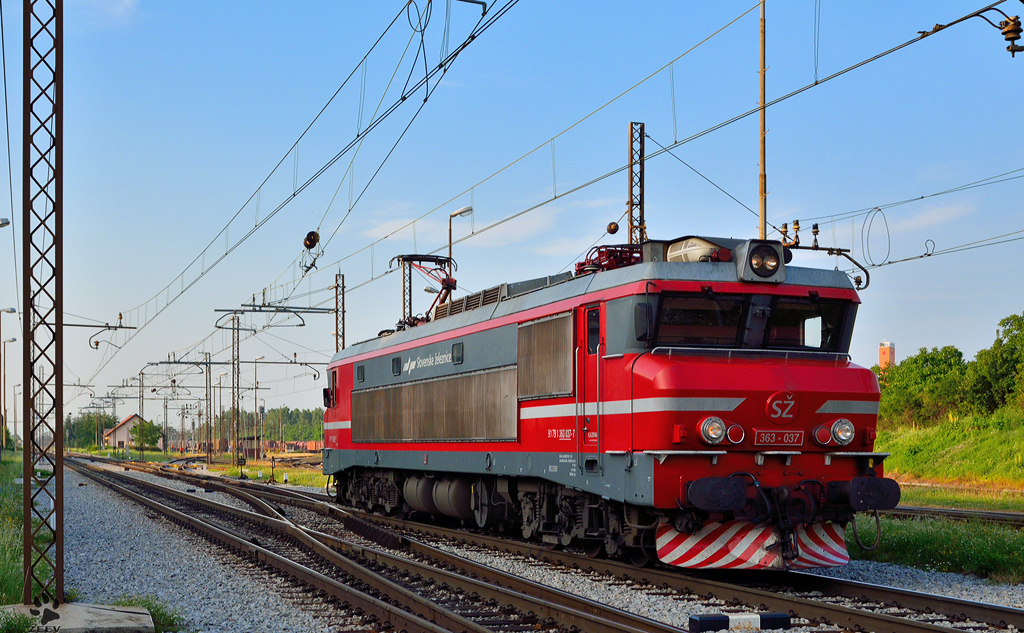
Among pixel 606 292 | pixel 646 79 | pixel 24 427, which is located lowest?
pixel 24 427

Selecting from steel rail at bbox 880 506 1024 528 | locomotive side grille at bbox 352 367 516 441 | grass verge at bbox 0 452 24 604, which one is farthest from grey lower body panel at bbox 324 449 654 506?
steel rail at bbox 880 506 1024 528

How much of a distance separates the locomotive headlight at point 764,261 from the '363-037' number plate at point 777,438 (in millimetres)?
1950

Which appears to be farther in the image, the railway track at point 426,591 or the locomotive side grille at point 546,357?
the locomotive side grille at point 546,357

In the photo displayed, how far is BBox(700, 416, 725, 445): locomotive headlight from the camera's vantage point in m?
11.2

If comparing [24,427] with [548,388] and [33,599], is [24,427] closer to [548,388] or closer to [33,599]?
[33,599]

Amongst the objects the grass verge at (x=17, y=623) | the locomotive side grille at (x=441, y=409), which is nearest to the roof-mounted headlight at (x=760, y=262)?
the locomotive side grille at (x=441, y=409)

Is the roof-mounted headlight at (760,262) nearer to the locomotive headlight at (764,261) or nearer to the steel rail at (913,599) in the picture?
the locomotive headlight at (764,261)

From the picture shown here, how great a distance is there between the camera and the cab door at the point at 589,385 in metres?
12.5

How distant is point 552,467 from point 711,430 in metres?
3.10

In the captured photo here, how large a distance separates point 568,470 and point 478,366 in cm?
357

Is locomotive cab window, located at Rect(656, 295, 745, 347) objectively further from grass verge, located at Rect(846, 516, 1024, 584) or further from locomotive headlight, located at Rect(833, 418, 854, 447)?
grass verge, located at Rect(846, 516, 1024, 584)

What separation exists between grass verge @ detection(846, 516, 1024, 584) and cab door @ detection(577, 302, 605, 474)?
4.03 meters

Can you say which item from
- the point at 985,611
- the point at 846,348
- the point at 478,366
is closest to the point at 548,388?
the point at 478,366

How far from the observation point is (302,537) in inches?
674
